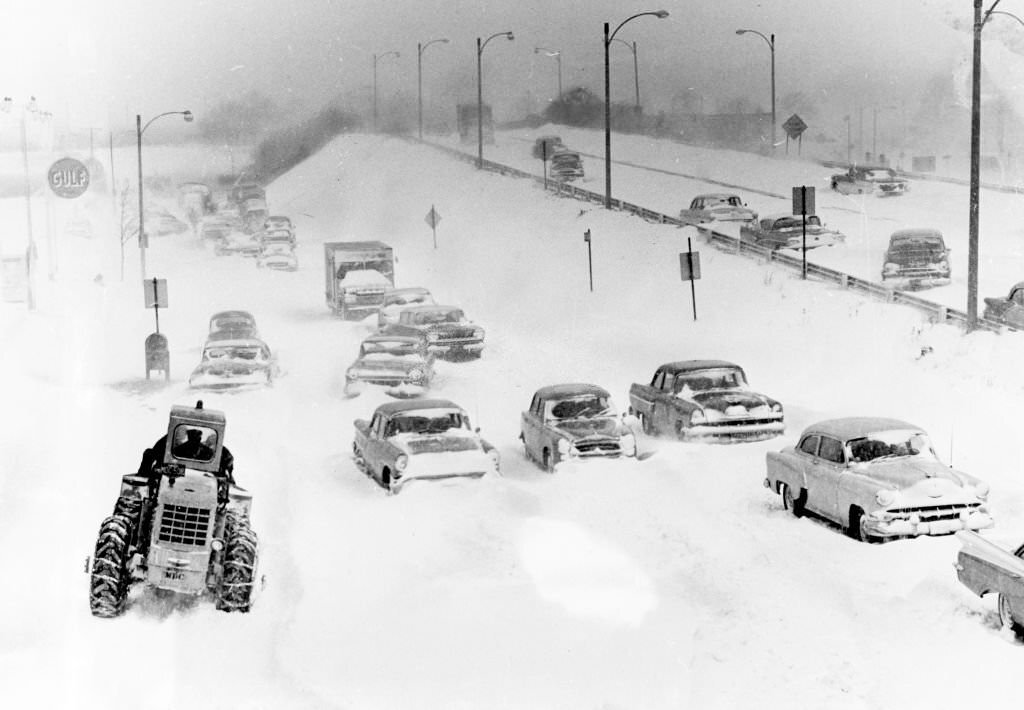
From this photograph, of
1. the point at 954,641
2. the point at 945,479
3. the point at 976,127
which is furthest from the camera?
the point at 976,127

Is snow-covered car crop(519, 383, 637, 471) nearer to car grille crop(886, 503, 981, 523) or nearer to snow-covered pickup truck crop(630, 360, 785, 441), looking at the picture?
snow-covered pickup truck crop(630, 360, 785, 441)

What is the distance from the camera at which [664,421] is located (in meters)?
22.8

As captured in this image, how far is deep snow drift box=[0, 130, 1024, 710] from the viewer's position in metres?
11.7

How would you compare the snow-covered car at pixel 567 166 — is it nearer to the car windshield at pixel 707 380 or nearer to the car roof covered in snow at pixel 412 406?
the car windshield at pixel 707 380

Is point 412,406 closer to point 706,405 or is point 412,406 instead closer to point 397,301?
point 706,405

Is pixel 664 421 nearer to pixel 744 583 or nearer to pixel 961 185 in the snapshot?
pixel 744 583

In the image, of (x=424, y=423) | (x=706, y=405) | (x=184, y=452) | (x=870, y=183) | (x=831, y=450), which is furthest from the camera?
(x=870, y=183)

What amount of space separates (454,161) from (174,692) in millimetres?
64897

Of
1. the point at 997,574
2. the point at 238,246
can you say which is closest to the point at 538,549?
the point at 997,574

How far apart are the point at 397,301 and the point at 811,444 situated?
20.7 meters

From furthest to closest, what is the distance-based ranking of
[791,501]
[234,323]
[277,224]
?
[277,224], [234,323], [791,501]

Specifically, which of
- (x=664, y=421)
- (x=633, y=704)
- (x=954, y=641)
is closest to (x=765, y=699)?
(x=633, y=704)

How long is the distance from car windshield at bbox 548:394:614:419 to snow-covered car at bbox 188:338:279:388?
367 inches

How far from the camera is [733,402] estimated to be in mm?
21969
